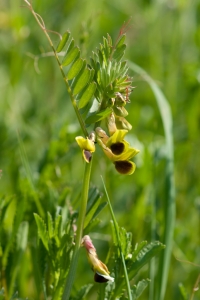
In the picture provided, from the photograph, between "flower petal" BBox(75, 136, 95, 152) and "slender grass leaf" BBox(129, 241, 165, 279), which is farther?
"slender grass leaf" BBox(129, 241, 165, 279)

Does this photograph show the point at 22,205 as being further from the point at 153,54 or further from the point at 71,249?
the point at 153,54

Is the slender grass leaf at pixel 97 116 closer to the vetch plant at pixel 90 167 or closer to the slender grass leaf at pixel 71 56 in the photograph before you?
the vetch plant at pixel 90 167

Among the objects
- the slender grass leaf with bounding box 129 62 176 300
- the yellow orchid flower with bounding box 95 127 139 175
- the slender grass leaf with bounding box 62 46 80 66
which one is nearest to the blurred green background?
the slender grass leaf with bounding box 129 62 176 300

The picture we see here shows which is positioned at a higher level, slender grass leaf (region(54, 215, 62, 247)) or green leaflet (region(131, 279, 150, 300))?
slender grass leaf (region(54, 215, 62, 247))

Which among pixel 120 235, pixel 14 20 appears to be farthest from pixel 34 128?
pixel 120 235

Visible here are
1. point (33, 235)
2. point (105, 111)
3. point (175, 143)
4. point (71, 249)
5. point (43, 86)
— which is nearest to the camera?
point (105, 111)

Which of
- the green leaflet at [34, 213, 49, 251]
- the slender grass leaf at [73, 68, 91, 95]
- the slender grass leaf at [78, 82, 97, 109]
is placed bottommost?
the green leaflet at [34, 213, 49, 251]

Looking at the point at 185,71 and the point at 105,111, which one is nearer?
the point at 105,111

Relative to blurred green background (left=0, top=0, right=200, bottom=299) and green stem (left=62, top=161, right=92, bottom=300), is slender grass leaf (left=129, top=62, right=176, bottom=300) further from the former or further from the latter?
green stem (left=62, top=161, right=92, bottom=300)
